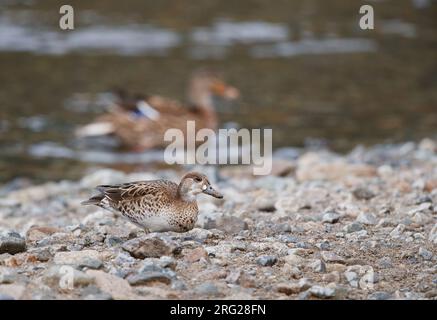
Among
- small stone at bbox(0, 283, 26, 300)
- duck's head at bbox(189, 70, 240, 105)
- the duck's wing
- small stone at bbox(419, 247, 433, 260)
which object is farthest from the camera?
duck's head at bbox(189, 70, 240, 105)

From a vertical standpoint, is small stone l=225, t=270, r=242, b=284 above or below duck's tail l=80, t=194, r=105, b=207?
below

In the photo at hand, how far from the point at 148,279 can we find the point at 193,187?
1.48m

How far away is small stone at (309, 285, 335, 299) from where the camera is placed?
16.5 feet

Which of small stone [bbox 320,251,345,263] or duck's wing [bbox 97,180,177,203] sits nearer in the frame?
small stone [bbox 320,251,345,263]

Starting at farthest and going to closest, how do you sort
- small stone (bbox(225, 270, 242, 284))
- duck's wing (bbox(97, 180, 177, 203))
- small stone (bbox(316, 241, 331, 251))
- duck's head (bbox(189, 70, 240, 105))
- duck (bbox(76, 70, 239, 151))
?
duck's head (bbox(189, 70, 240, 105)) → duck (bbox(76, 70, 239, 151)) → duck's wing (bbox(97, 180, 177, 203)) → small stone (bbox(316, 241, 331, 251)) → small stone (bbox(225, 270, 242, 284))

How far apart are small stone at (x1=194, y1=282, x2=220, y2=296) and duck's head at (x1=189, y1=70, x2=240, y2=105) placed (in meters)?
9.45

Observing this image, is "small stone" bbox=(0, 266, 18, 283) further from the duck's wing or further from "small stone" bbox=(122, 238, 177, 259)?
the duck's wing

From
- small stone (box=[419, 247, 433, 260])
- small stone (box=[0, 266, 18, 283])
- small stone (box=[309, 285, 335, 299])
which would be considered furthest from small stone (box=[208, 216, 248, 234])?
small stone (box=[0, 266, 18, 283])

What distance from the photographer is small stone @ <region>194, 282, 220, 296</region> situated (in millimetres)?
5031

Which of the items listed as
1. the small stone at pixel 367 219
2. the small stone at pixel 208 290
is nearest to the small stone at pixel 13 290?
the small stone at pixel 208 290

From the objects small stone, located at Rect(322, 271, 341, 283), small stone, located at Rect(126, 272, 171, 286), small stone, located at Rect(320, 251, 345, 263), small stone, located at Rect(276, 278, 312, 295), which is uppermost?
small stone, located at Rect(320, 251, 345, 263)

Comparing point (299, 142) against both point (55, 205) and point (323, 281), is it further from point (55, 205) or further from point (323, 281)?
point (323, 281)

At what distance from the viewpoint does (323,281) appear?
212 inches

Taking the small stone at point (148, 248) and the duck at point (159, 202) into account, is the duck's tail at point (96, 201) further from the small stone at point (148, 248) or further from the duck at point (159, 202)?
the small stone at point (148, 248)
